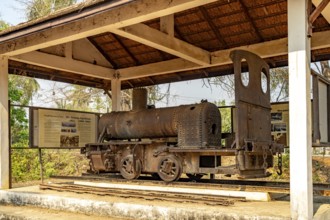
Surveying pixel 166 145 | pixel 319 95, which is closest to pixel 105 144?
pixel 166 145

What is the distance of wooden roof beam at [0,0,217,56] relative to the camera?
19.0 feet

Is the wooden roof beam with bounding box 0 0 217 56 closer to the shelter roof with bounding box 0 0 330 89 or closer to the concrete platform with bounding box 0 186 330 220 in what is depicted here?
the shelter roof with bounding box 0 0 330 89

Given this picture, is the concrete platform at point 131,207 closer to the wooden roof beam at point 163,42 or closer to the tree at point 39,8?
the wooden roof beam at point 163,42

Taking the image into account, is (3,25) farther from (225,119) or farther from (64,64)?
(225,119)

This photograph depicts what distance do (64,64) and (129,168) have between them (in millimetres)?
3398

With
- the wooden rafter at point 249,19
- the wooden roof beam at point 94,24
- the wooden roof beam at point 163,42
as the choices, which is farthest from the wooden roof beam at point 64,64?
the wooden rafter at point 249,19

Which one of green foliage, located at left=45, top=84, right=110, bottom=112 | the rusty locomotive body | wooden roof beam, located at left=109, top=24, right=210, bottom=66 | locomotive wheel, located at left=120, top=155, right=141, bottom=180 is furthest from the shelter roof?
green foliage, located at left=45, top=84, right=110, bottom=112

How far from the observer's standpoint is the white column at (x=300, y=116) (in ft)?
15.5

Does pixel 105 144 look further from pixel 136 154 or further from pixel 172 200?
pixel 172 200

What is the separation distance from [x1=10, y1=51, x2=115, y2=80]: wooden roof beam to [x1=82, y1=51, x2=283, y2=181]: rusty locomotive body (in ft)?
5.74

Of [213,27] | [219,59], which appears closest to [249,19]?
[213,27]

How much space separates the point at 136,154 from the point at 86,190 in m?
1.60

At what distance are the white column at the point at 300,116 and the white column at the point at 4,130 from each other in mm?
6242

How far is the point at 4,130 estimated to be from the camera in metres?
8.45
